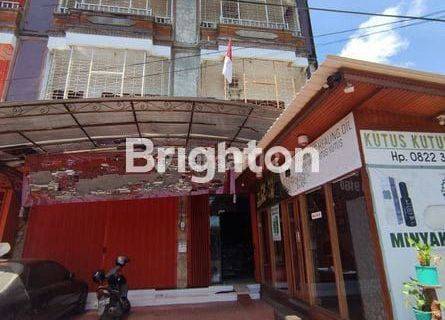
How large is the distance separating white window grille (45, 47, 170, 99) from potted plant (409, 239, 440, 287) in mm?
8005

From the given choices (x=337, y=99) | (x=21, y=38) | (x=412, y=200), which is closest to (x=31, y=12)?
(x=21, y=38)

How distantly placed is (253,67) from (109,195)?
20.0 feet

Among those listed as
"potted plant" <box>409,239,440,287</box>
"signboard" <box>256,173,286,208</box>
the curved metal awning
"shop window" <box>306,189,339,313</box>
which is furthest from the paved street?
the curved metal awning

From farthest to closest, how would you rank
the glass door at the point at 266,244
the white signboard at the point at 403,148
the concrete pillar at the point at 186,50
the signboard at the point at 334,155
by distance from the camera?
1. the concrete pillar at the point at 186,50
2. the glass door at the point at 266,244
3. the signboard at the point at 334,155
4. the white signboard at the point at 403,148

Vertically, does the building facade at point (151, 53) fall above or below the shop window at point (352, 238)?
above

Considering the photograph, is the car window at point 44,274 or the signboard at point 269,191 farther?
the signboard at point 269,191

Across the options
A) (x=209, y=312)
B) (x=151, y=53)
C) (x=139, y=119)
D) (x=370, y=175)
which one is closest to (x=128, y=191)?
(x=139, y=119)

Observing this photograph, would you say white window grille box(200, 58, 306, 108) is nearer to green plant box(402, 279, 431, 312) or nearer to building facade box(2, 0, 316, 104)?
building facade box(2, 0, 316, 104)

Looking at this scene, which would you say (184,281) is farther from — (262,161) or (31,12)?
(31,12)

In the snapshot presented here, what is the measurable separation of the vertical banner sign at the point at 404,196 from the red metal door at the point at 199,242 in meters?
6.10

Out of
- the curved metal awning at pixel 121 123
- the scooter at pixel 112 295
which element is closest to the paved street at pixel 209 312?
the scooter at pixel 112 295

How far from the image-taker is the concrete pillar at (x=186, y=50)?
389 inches

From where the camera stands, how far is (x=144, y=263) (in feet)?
28.9

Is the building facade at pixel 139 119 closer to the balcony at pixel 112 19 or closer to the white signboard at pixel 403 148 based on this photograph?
the balcony at pixel 112 19
